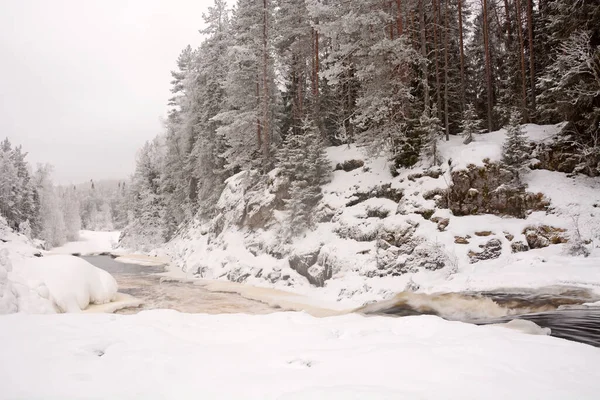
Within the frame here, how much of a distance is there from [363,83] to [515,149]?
8.01 metres

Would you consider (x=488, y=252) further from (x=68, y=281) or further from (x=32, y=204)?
(x=32, y=204)

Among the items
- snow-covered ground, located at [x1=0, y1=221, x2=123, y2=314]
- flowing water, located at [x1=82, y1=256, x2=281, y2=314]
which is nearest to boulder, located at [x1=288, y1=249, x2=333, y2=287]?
flowing water, located at [x1=82, y1=256, x2=281, y2=314]

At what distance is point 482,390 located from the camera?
2910 millimetres

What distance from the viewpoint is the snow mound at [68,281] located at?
958cm

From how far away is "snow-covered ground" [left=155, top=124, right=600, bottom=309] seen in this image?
9766mm

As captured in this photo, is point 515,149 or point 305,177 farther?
point 305,177

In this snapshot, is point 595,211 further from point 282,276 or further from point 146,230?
point 146,230

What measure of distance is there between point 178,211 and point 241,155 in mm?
15139

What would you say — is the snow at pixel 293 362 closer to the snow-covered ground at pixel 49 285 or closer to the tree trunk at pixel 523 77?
the snow-covered ground at pixel 49 285

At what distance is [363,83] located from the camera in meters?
16.8

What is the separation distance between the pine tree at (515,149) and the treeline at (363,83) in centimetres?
109

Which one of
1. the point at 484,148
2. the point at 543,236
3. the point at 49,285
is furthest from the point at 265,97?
the point at 543,236

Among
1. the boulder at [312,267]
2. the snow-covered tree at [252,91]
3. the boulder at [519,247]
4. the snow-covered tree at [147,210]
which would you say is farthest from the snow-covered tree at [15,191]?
the boulder at [519,247]

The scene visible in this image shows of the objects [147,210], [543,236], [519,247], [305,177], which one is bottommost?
[519,247]
